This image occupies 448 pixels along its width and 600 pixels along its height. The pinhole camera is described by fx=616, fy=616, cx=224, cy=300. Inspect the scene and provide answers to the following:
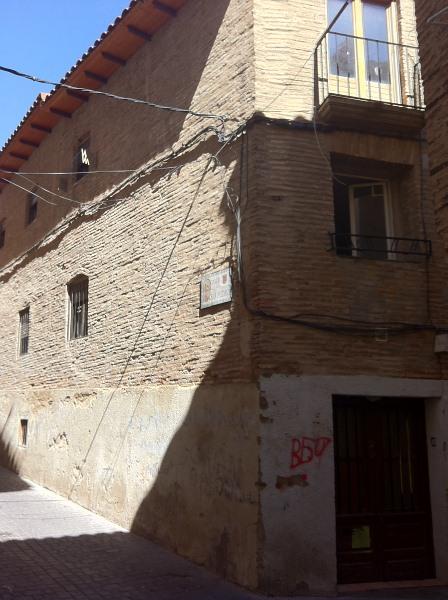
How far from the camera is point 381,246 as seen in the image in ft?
24.2

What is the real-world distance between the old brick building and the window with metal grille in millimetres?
3995

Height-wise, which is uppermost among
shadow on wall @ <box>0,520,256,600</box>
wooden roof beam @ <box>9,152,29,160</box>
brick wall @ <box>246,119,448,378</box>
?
wooden roof beam @ <box>9,152,29,160</box>

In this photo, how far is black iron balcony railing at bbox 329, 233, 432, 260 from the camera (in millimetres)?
7059

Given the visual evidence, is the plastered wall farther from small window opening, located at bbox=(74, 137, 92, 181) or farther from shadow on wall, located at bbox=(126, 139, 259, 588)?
small window opening, located at bbox=(74, 137, 92, 181)

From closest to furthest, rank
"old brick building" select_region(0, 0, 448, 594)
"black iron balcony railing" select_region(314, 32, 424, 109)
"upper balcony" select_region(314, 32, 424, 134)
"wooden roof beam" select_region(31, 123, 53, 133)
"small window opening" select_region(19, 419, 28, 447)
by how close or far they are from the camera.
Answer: "old brick building" select_region(0, 0, 448, 594) → "upper balcony" select_region(314, 32, 424, 134) → "black iron balcony railing" select_region(314, 32, 424, 109) → "small window opening" select_region(19, 419, 28, 447) → "wooden roof beam" select_region(31, 123, 53, 133)

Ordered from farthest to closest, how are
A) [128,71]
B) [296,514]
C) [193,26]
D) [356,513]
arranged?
[128,71] < [193,26] < [356,513] < [296,514]

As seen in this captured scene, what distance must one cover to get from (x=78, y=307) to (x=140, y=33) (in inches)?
181

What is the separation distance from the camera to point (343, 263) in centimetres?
677

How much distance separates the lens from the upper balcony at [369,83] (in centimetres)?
698

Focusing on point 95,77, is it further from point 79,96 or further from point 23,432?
point 23,432

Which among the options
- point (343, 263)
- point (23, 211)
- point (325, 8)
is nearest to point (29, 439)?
point (23, 211)

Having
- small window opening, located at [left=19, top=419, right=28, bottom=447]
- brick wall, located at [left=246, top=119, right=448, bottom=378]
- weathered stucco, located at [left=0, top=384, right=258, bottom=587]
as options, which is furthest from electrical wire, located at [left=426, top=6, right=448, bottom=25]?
small window opening, located at [left=19, top=419, right=28, bottom=447]

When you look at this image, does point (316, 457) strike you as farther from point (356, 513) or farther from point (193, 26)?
point (193, 26)

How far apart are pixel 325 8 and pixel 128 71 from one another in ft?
11.9
